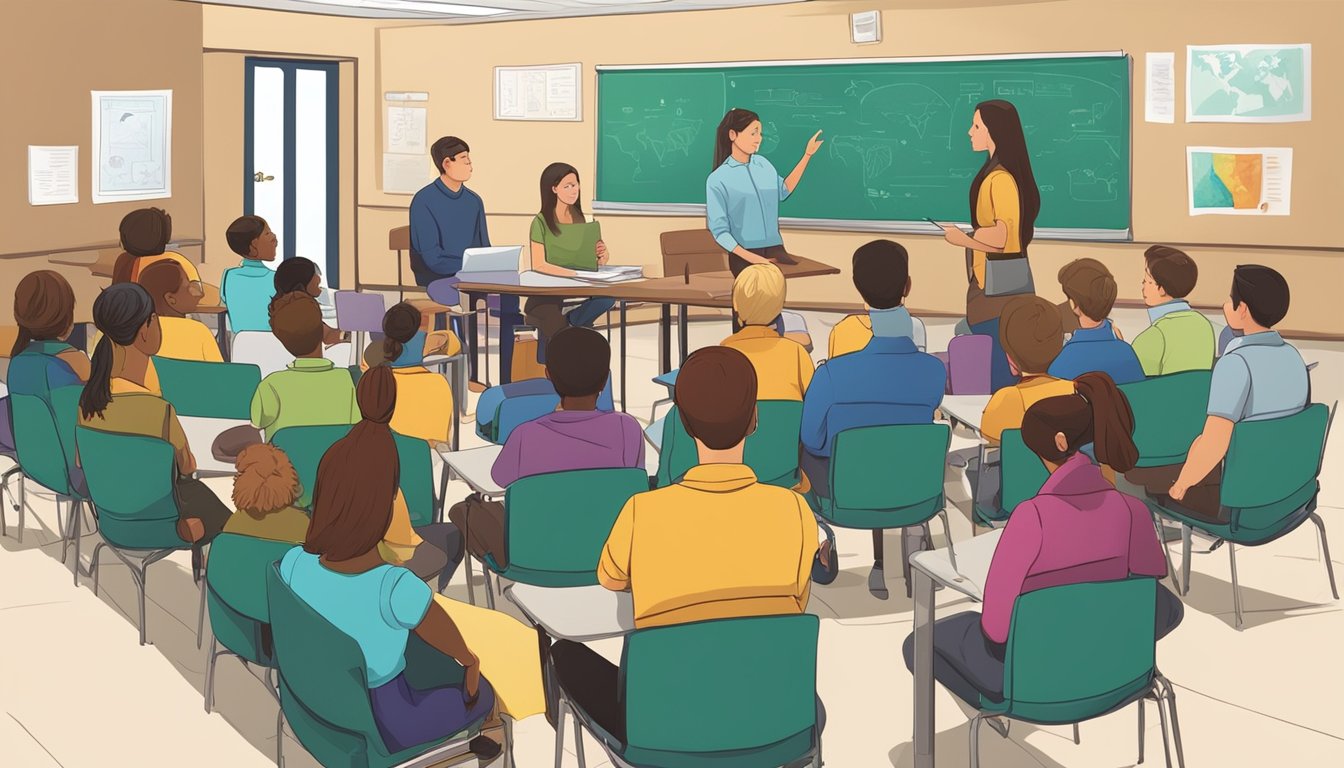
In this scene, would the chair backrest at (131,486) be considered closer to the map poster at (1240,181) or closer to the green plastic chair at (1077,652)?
the green plastic chair at (1077,652)

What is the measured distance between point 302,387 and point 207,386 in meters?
0.71

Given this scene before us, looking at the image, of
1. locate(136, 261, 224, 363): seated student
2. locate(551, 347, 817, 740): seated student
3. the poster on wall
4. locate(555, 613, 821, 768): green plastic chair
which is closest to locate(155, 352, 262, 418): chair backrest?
locate(136, 261, 224, 363): seated student

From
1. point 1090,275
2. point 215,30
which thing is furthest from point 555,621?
point 215,30

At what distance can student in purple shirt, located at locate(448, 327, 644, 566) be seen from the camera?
3.57 metres

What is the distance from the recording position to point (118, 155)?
979cm

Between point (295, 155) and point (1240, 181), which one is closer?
point (1240, 181)

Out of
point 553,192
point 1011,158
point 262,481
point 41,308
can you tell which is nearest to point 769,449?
point 262,481

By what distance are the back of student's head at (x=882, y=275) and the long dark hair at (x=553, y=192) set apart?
255 cm

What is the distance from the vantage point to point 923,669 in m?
3.05

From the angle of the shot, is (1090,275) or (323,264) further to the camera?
(323,264)

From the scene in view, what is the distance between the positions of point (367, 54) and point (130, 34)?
7.07ft

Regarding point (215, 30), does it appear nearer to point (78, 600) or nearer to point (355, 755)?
point (78, 600)

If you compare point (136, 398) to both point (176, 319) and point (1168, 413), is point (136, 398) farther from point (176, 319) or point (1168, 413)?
point (1168, 413)

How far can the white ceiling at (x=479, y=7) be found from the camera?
1024cm
